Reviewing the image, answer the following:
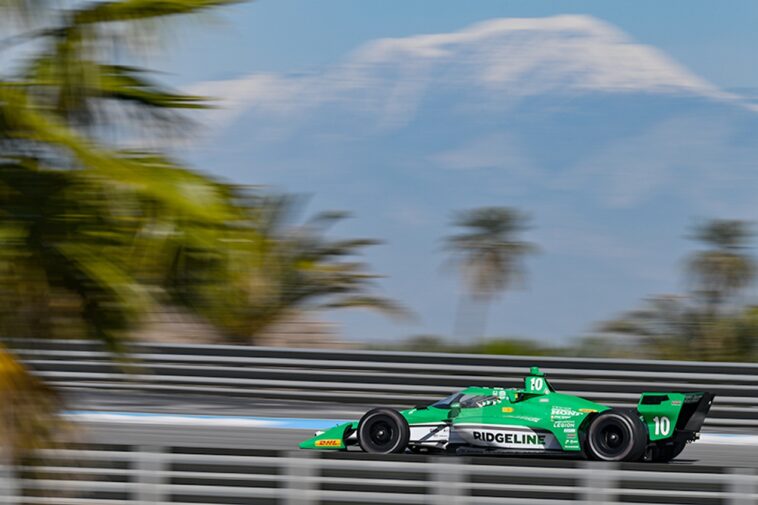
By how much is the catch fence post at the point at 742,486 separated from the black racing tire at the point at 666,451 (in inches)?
112

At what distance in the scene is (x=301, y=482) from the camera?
7.28 m

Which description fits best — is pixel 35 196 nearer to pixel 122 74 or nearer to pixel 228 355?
pixel 122 74

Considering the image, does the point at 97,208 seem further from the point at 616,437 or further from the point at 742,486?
the point at 616,437

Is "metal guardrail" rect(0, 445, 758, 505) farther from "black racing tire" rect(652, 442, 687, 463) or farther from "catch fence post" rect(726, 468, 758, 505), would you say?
"black racing tire" rect(652, 442, 687, 463)

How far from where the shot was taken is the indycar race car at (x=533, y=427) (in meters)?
9.87

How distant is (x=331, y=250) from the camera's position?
20.6 meters

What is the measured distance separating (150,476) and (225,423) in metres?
5.95

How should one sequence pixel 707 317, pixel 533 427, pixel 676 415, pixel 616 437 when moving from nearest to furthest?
pixel 676 415 → pixel 616 437 → pixel 533 427 → pixel 707 317

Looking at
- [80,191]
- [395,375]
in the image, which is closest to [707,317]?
[395,375]

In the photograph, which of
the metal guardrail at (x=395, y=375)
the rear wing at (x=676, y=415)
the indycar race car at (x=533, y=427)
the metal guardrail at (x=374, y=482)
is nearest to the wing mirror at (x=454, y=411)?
the indycar race car at (x=533, y=427)

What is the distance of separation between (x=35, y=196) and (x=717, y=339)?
1761 cm

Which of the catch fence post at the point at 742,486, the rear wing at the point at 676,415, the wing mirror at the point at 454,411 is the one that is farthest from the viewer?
the wing mirror at the point at 454,411

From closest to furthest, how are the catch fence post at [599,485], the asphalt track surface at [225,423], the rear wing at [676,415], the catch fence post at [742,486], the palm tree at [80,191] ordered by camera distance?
the palm tree at [80,191]
the catch fence post at [742,486]
the catch fence post at [599,485]
the rear wing at [676,415]
the asphalt track surface at [225,423]

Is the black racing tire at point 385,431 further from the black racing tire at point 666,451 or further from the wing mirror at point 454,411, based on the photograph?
the black racing tire at point 666,451
